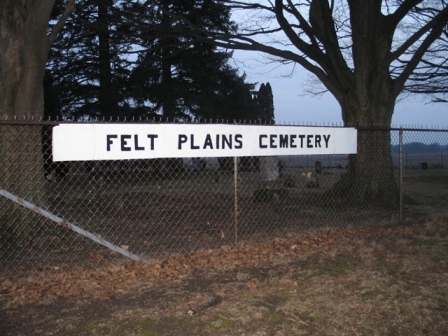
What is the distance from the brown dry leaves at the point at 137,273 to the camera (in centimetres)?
514

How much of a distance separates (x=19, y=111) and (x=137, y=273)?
3082 millimetres

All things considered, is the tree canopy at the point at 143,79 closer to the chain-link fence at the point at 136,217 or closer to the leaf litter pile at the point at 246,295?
the chain-link fence at the point at 136,217

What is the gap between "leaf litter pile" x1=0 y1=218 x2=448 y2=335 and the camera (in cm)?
430

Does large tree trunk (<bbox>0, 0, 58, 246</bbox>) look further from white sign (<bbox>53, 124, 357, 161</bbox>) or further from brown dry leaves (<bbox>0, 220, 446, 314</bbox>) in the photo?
white sign (<bbox>53, 124, 357, 161</bbox>)

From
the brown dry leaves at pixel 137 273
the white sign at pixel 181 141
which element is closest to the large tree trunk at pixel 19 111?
the brown dry leaves at pixel 137 273

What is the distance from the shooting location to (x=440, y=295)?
510cm

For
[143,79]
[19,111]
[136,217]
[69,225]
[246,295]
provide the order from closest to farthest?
[246,295] → [69,225] → [19,111] → [136,217] → [143,79]

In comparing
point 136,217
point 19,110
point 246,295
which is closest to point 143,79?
point 136,217

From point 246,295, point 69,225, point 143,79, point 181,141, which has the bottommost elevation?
point 246,295

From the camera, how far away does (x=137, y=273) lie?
5.88 m

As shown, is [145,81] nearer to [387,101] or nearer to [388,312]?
[387,101]

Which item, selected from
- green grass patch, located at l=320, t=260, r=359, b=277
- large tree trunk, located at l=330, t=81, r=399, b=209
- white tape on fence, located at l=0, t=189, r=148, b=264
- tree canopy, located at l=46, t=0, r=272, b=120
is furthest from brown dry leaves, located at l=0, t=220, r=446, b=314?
tree canopy, located at l=46, t=0, r=272, b=120

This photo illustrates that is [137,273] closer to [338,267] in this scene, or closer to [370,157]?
[338,267]

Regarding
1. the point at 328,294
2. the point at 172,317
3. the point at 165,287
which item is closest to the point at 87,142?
the point at 165,287
